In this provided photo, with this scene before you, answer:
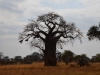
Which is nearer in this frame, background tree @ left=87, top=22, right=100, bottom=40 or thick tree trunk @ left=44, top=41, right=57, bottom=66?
background tree @ left=87, top=22, right=100, bottom=40

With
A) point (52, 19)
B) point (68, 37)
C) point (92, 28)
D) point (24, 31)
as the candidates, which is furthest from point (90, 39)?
point (24, 31)

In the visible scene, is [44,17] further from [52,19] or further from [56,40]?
[56,40]

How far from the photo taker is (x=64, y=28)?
34.1 m

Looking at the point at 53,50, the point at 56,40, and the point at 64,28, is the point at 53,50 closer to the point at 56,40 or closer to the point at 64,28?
the point at 56,40

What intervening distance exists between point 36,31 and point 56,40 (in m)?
3.27

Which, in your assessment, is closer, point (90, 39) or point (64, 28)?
point (90, 39)

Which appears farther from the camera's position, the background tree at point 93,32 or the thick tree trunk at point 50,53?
the thick tree trunk at point 50,53

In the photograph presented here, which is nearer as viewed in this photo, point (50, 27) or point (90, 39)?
point (90, 39)

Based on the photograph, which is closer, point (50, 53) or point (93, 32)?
point (93, 32)

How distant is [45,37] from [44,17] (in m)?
3.08

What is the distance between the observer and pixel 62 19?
114 ft

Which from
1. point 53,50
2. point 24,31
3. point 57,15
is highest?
point 57,15

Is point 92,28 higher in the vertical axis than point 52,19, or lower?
lower

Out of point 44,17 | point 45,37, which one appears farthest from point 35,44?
point 44,17
